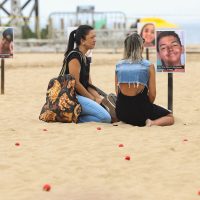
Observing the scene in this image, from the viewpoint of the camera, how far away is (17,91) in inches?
540

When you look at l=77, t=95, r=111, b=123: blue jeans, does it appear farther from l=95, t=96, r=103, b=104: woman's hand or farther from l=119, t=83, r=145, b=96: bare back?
l=119, t=83, r=145, b=96: bare back

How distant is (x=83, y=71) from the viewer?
8.49 metres

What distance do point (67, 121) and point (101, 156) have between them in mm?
2100

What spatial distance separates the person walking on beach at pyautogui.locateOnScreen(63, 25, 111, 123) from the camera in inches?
329

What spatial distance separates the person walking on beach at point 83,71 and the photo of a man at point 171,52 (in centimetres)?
109

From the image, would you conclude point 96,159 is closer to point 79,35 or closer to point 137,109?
point 137,109

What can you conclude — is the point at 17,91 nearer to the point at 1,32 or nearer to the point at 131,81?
the point at 1,32

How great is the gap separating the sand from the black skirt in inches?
5.5

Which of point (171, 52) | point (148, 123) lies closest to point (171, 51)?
point (171, 52)

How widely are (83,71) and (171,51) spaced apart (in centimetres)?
131

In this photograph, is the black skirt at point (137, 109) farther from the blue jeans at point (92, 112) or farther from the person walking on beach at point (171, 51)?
the person walking on beach at point (171, 51)

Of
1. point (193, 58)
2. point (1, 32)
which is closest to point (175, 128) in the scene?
point (1, 32)

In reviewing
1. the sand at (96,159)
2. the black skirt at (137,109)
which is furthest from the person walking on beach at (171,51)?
the black skirt at (137,109)

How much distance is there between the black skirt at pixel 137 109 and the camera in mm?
8023
